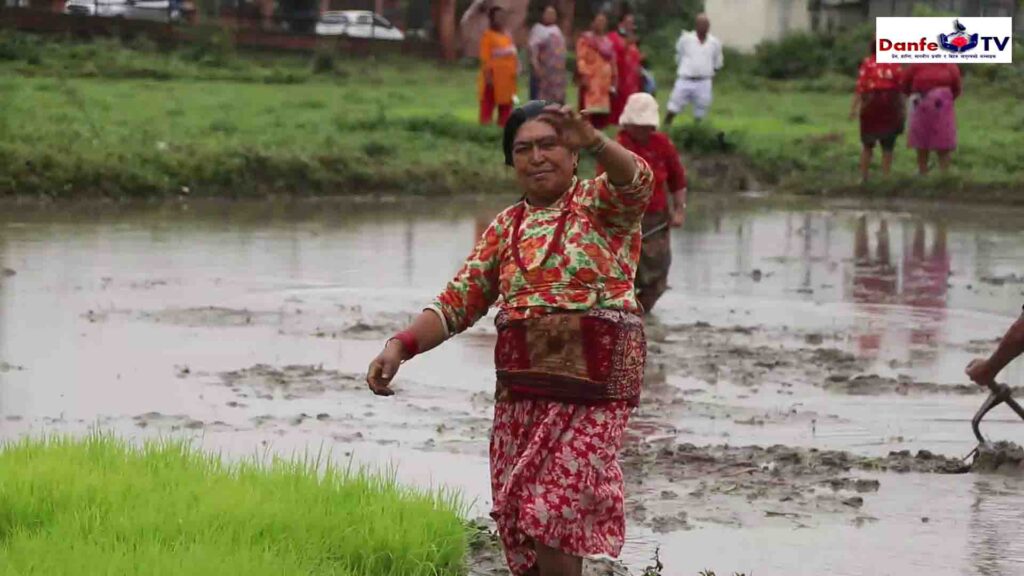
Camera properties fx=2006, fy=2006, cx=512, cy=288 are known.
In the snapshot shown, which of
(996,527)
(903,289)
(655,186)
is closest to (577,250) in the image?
(996,527)

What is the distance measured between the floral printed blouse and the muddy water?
137 centimetres

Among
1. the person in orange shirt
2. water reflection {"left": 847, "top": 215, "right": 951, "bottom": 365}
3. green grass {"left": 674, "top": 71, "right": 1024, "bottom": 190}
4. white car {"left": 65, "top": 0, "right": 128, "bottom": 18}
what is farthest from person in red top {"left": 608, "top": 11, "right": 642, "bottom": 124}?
white car {"left": 65, "top": 0, "right": 128, "bottom": 18}

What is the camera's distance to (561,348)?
5379 mm

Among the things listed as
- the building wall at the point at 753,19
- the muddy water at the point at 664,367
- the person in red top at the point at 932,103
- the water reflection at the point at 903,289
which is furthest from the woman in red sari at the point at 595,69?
the building wall at the point at 753,19

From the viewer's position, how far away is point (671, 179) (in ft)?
40.1

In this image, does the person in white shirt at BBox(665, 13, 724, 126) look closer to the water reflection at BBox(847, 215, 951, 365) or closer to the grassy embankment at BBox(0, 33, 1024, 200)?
the grassy embankment at BBox(0, 33, 1024, 200)

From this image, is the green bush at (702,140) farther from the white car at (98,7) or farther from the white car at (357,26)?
the white car at (357,26)

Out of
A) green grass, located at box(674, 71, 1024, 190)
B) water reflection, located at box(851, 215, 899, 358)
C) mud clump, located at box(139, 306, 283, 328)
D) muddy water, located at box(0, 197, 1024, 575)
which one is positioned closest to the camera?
muddy water, located at box(0, 197, 1024, 575)

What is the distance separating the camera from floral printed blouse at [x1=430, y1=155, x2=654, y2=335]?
5.37 m

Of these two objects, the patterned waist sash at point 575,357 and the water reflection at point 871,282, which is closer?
the patterned waist sash at point 575,357

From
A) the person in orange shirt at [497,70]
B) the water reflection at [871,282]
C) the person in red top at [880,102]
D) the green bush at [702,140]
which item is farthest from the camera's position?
the person in orange shirt at [497,70]

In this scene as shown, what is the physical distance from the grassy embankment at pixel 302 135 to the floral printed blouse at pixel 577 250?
1390 cm

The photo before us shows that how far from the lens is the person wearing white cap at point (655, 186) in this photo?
38.4ft

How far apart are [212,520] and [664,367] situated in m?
5.32
